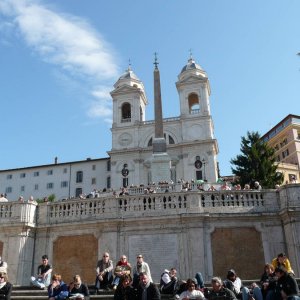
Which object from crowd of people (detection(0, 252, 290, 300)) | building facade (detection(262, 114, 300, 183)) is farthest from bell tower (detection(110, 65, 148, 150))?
crowd of people (detection(0, 252, 290, 300))

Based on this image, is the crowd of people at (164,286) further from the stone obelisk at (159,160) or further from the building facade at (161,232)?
the stone obelisk at (159,160)

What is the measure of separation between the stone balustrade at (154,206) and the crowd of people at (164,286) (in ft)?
13.3

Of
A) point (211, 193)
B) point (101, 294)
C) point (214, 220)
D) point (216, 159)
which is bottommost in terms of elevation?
point (101, 294)

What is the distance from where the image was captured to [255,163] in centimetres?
4875

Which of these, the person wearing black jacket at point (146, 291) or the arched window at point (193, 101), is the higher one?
the arched window at point (193, 101)

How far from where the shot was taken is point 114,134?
76125mm

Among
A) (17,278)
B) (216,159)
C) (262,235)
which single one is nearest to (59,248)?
(17,278)

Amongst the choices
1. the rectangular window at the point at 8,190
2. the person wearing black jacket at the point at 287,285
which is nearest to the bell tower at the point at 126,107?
the rectangular window at the point at 8,190

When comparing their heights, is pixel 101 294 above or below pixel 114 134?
below

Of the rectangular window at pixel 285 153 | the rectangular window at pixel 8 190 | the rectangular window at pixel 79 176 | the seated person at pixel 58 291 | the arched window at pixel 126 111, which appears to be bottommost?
the seated person at pixel 58 291

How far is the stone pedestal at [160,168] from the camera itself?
129 ft

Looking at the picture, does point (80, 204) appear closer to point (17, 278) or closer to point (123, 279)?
point (17, 278)

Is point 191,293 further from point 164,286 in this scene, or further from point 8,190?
point 8,190

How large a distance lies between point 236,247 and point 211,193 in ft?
7.95
